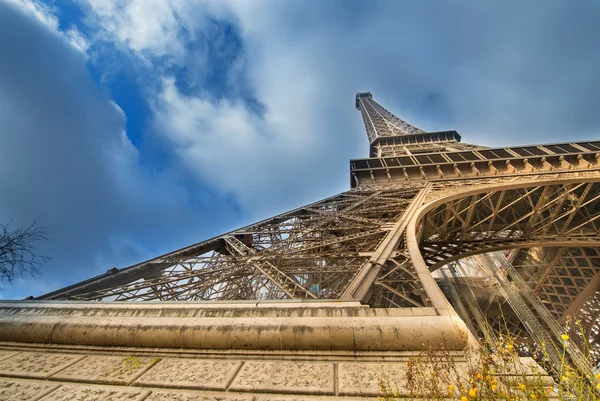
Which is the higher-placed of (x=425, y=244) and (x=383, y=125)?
(x=383, y=125)

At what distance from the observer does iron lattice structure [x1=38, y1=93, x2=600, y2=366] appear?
547 centimetres

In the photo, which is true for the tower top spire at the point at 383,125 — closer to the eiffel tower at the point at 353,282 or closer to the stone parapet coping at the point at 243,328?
the eiffel tower at the point at 353,282

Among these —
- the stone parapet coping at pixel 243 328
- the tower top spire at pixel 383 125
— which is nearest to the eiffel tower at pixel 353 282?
the stone parapet coping at pixel 243 328

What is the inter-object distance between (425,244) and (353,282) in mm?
9230

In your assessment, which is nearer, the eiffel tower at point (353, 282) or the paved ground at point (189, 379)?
the paved ground at point (189, 379)

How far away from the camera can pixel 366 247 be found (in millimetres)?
6969

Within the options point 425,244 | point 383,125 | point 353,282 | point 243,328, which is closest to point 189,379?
point 243,328

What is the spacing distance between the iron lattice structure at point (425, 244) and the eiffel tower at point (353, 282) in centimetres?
6

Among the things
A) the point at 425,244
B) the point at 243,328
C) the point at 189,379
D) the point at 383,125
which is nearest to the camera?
the point at 189,379

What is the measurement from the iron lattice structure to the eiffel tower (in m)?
0.06

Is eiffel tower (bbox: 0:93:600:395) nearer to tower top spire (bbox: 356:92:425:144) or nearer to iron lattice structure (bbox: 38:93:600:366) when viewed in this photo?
iron lattice structure (bbox: 38:93:600:366)

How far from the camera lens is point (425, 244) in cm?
1223

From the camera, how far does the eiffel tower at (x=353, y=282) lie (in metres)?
2.80

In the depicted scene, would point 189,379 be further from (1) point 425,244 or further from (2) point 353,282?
(1) point 425,244
